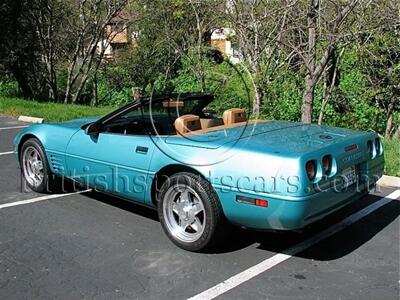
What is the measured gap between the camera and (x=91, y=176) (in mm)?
4910

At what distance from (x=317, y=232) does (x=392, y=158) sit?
3.10m

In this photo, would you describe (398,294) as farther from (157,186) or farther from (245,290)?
(157,186)

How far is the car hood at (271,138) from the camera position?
3.87 m

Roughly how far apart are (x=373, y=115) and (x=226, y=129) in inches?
304

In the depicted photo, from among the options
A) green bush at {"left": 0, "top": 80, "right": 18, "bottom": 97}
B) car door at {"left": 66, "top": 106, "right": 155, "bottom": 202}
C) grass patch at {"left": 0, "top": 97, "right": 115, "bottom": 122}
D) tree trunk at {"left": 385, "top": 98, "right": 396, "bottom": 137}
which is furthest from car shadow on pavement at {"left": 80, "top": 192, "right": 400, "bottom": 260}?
green bush at {"left": 0, "top": 80, "right": 18, "bottom": 97}

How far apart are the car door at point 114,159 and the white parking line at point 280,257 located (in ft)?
4.15

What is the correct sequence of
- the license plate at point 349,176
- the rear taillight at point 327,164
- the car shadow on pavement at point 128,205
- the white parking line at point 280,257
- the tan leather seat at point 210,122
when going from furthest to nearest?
the car shadow on pavement at point 128,205, the tan leather seat at point 210,122, the license plate at point 349,176, the rear taillight at point 327,164, the white parking line at point 280,257

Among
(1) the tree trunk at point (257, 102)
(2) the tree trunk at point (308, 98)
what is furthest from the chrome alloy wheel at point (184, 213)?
(1) the tree trunk at point (257, 102)

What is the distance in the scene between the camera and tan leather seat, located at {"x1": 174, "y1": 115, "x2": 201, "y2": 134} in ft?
14.5

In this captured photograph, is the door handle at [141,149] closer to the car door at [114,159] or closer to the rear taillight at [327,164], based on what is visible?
the car door at [114,159]

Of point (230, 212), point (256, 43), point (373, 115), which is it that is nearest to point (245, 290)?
point (230, 212)

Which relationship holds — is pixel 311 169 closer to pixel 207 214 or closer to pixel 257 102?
pixel 207 214

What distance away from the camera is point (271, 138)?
13.6ft

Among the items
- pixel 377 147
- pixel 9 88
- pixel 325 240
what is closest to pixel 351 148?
pixel 377 147
